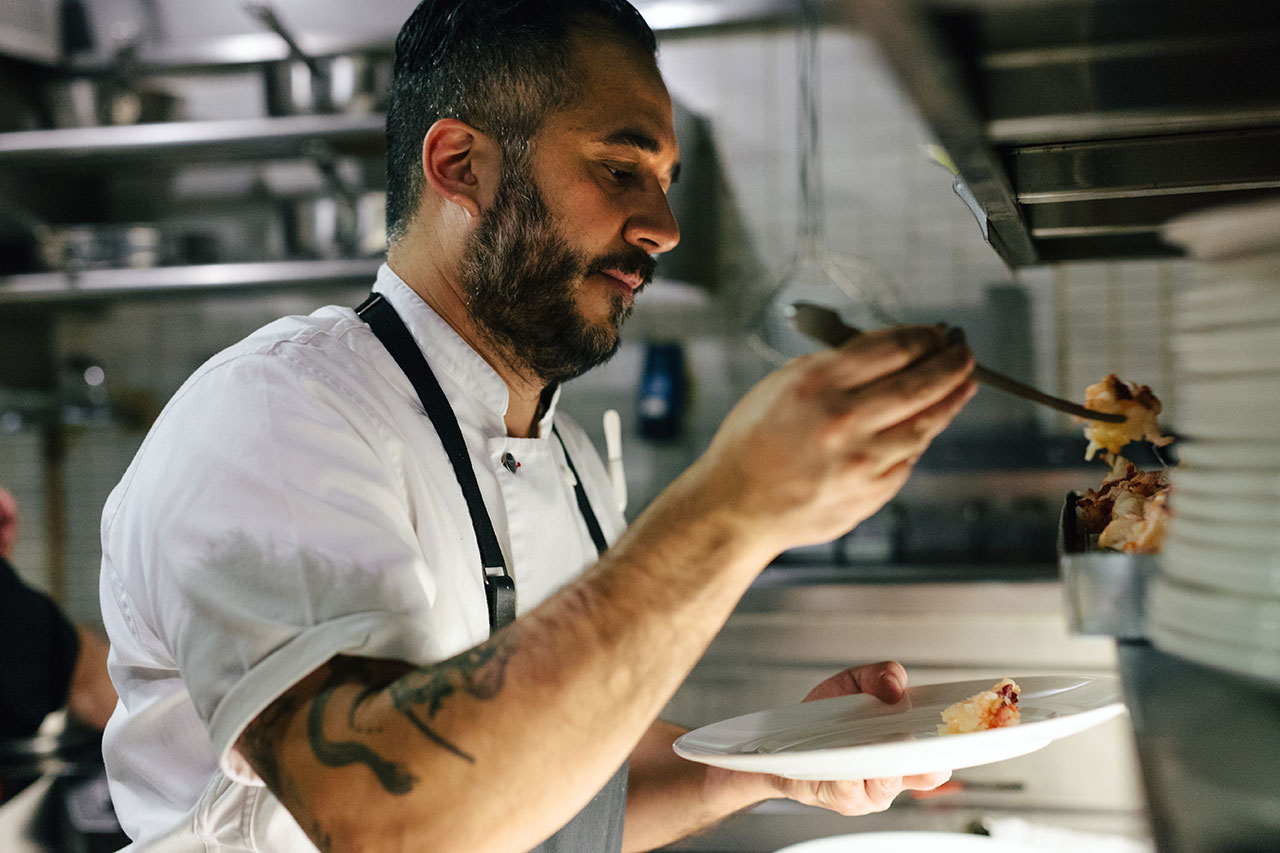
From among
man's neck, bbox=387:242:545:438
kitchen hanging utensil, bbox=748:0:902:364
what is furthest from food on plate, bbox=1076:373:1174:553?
kitchen hanging utensil, bbox=748:0:902:364

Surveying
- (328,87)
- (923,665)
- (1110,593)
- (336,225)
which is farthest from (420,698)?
(328,87)

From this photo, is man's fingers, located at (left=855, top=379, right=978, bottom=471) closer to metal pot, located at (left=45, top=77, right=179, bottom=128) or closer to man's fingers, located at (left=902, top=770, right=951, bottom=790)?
man's fingers, located at (left=902, top=770, right=951, bottom=790)

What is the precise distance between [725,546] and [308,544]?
0.34m

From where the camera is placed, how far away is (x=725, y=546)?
0.69 meters

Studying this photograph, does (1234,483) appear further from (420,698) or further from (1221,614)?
(420,698)

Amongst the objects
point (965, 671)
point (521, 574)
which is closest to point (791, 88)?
point (965, 671)

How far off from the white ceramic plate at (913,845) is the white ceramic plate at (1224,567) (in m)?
0.63

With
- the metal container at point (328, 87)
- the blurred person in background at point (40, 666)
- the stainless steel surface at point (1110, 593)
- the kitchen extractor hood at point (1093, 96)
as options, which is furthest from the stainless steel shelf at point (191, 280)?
the stainless steel surface at point (1110, 593)

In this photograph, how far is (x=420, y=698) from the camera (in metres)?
0.75

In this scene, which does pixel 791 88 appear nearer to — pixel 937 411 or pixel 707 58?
pixel 707 58

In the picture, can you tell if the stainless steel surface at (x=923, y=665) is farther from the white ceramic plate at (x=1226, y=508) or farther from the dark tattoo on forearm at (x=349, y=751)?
the white ceramic plate at (x=1226, y=508)

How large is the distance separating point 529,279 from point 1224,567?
0.87m

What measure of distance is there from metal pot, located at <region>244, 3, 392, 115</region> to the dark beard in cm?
210

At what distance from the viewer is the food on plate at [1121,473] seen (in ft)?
2.46
